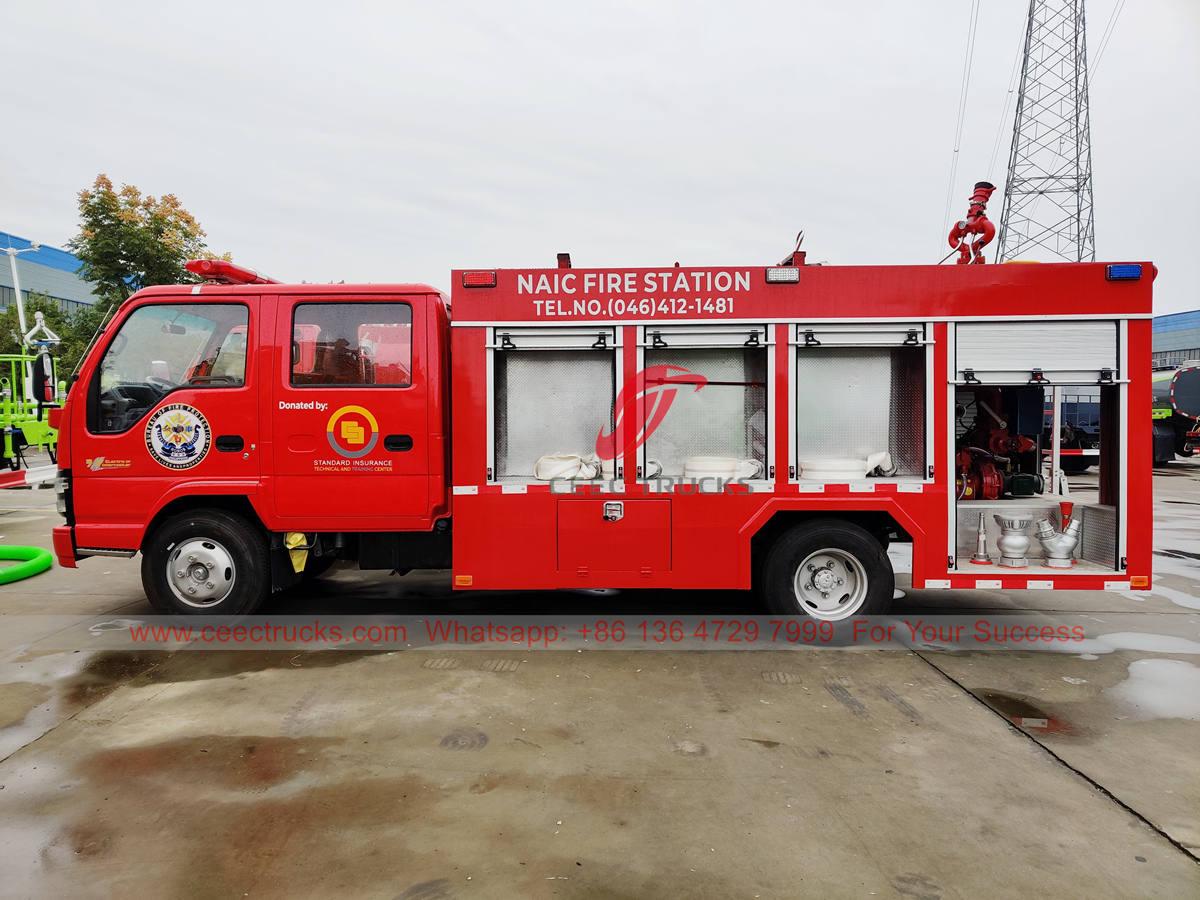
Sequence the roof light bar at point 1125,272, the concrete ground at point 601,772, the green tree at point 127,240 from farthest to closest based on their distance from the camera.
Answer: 1. the green tree at point 127,240
2. the roof light bar at point 1125,272
3. the concrete ground at point 601,772

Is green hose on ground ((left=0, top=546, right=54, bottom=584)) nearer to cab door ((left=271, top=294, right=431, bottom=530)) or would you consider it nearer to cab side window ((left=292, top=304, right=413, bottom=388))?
cab door ((left=271, top=294, right=431, bottom=530))

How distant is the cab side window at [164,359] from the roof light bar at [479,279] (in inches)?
65.0

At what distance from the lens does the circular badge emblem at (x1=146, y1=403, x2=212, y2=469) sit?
5.46m

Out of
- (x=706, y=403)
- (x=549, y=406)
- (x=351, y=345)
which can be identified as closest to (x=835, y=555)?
(x=706, y=403)

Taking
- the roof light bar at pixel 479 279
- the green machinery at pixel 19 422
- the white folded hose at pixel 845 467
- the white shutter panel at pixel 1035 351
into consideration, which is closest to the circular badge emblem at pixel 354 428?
the roof light bar at pixel 479 279

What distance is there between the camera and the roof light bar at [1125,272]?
525cm

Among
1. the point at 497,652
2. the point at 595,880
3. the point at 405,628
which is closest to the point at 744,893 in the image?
the point at 595,880

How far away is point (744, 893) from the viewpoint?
263cm

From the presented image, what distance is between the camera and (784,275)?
537cm

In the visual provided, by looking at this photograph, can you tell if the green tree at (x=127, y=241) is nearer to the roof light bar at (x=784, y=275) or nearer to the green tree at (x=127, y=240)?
the green tree at (x=127, y=240)

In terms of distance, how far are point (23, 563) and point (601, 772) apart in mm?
7210

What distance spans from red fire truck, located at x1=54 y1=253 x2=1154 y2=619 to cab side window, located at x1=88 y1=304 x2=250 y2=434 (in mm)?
19

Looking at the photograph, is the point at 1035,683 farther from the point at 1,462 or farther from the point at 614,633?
the point at 1,462

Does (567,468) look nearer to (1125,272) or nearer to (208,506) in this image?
(208,506)
